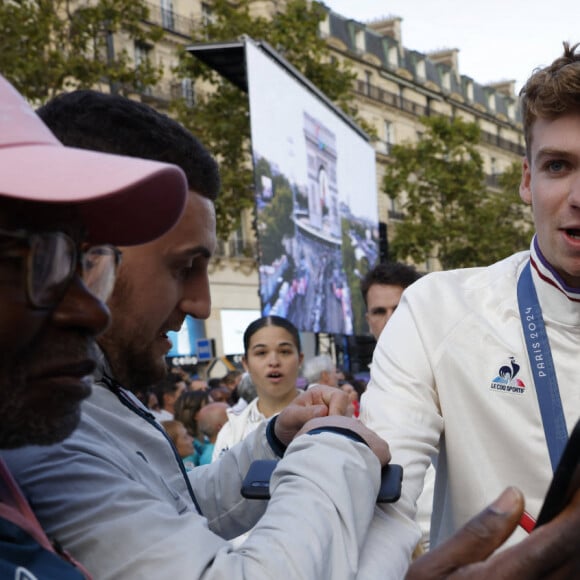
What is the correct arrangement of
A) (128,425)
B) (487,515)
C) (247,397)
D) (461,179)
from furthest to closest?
→ 1. (461,179)
2. (247,397)
3. (128,425)
4. (487,515)

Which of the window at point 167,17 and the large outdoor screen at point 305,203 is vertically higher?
the window at point 167,17

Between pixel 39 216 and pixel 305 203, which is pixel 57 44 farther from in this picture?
pixel 39 216

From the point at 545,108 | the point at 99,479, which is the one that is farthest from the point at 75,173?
the point at 545,108

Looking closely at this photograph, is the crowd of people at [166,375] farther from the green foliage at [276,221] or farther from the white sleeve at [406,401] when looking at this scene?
the green foliage at [276,221]

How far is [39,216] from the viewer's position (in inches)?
57.9

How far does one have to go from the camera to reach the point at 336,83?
83.8ft

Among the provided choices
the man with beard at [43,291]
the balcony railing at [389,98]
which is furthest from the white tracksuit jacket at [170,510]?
the balcony railing at [389,98]

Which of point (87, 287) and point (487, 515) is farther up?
point (87, 287)

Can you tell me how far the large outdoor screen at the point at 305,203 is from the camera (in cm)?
1395

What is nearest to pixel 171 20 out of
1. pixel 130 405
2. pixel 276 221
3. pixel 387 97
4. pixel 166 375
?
pixel 387 97

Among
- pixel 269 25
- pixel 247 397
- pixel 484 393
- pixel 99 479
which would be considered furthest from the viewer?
pixel 269 25

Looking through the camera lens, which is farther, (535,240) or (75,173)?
(535,240)

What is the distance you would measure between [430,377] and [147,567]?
1.05 metres

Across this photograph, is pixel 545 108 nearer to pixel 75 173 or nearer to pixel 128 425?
pixel 128 425
